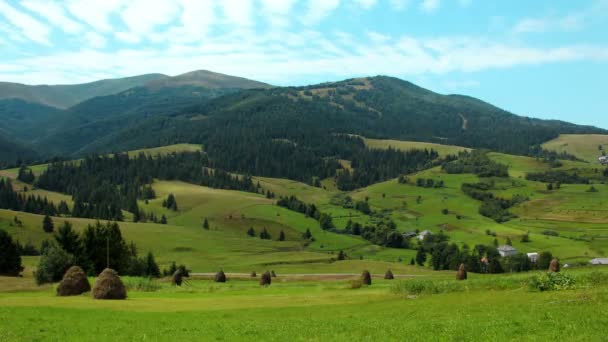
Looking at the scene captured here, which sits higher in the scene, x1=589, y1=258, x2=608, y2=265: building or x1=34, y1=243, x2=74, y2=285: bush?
x1=34, y1=243, x2=74, y2=285: bush

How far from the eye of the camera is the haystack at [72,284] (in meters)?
53.2

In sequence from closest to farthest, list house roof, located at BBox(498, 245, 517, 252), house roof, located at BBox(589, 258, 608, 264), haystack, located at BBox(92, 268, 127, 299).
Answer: haystack, located at BBox(92, 268, 127, 299) < house roof, located at BBox(589, 258, 608, 264) < house roof, located at BBox(498, 245, 517, 252)

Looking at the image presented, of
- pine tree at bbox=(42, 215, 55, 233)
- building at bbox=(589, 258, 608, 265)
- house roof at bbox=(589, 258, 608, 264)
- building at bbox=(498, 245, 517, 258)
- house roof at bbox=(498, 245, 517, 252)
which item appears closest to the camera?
building at bbox=(589, 258, 608, 265)

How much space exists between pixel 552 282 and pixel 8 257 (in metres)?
89.8

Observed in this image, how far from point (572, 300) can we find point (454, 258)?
12943 cm

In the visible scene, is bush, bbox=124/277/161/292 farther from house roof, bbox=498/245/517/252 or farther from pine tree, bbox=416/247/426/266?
house roof, bbox=498/245/517/252

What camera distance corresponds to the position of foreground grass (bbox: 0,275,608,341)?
25453 millimetres

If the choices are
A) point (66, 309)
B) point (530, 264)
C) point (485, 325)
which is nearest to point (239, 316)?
point (66, 309)

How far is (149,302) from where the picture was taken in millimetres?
47875

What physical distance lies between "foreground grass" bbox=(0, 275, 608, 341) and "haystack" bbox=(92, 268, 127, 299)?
288 centimetres

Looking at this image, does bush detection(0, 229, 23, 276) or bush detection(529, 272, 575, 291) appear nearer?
bush detection(529, 272, 575, 291)

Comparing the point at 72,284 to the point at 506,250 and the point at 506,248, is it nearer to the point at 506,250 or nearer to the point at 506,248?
the point at 506,250

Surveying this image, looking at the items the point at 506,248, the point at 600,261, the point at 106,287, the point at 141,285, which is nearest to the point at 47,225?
the point at 141,285

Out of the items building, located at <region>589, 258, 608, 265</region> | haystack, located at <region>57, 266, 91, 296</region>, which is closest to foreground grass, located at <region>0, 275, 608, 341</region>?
haystack, located at <region>57, 266, 91, 296</region>
